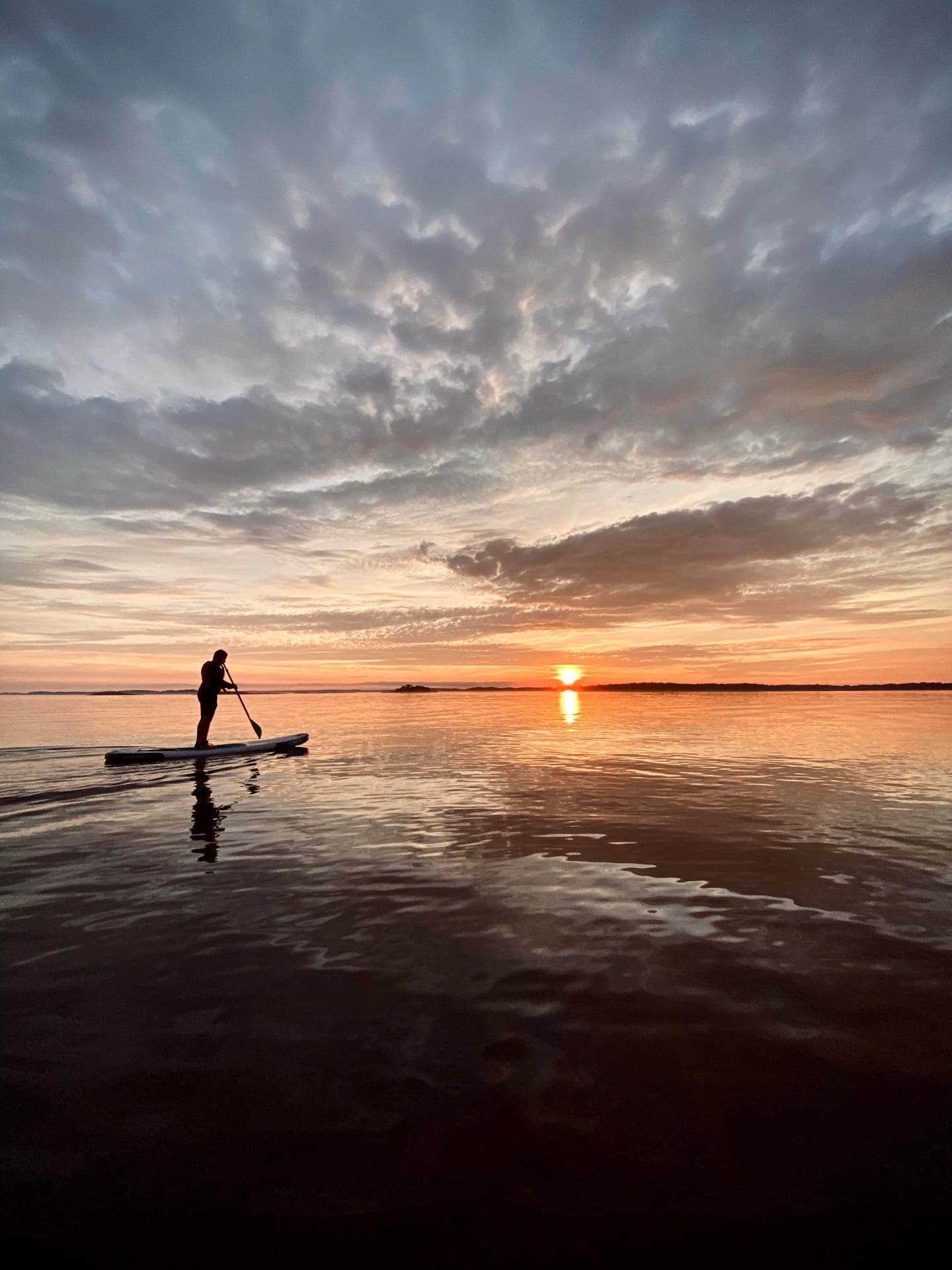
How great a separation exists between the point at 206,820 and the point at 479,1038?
10398 millimetres

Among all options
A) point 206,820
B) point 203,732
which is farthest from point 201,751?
point 206,820

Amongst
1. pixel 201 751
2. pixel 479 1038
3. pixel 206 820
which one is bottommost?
pixel 479 1038

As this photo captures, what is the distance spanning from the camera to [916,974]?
610cm

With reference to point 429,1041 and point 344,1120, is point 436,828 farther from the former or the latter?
point 344,1120

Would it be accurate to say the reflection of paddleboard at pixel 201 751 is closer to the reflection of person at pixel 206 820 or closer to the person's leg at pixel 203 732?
the person's leg at pixel 203 732

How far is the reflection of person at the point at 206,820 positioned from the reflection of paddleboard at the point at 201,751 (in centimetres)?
481

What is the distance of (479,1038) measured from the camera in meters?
5.04

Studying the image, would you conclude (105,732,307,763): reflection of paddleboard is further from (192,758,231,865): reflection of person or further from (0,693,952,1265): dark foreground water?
(0,693,952,1265): dark foreground water

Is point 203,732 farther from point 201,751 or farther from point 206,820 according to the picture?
point 206,820

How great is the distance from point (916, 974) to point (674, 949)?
2347mm

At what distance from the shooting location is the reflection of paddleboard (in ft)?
72.1

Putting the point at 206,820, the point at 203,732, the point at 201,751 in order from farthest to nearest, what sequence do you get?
1. the point at 203,732
2. the point at 201,751
3. the point at 206,820

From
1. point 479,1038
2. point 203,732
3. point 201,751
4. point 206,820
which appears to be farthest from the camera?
point 203,732

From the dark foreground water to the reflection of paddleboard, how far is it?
9.86 metres
